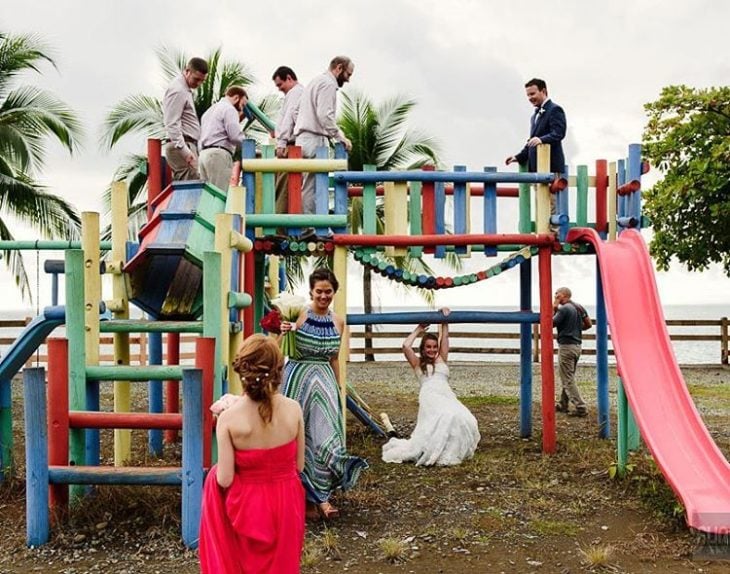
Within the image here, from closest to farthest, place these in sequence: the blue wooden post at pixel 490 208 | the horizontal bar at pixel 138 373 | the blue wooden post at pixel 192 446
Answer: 1. the blue wooden post at pixel 192 446
2. the horizontal bar at pixel 138 373
3. the blue wooden post at pixel 490 208

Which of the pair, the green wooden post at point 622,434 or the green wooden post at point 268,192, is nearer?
the green wooden post at point 622,434

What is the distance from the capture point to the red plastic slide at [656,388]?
5523 mm

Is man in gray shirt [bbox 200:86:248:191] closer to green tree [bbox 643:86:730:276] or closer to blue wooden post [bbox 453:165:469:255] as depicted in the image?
blue wooden post [bbox 453:165:469:255]

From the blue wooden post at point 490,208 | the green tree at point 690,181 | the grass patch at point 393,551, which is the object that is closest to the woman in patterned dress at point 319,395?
the grass patch at point 393,551

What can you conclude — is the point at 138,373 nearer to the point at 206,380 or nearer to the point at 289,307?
the point at 206,380

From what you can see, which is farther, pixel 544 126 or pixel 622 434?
pixel 544 126

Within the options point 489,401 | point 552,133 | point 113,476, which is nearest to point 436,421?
point 552,133

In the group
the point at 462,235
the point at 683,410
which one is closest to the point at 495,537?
the point at 683,410

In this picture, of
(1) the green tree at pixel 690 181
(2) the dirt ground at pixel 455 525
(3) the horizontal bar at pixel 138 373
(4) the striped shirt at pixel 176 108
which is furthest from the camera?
(1) the green tree at pixel 690 181

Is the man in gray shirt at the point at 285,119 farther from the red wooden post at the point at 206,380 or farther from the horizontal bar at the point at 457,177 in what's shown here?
the red wooden post at the point at 206,380

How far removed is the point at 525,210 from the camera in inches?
332

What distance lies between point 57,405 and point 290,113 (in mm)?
4105

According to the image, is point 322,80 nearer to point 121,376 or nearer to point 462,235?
point 462,235

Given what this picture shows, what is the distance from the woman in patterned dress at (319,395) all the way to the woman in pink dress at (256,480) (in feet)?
6.47
